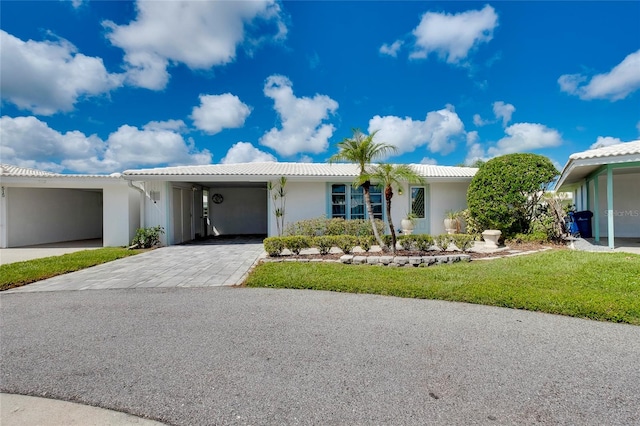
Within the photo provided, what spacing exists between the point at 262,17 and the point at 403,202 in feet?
31.4

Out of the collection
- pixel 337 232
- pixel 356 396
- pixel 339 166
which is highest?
pixel 339 166

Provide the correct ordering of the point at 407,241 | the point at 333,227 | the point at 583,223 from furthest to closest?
the point at 583,223, the point at 333,227, the point at 407,241

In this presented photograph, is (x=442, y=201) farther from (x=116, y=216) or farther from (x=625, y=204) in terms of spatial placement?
(x=116, y=216)

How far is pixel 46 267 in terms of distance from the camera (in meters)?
7.83

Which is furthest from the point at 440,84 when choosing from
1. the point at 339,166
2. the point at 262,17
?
the point at 262,17

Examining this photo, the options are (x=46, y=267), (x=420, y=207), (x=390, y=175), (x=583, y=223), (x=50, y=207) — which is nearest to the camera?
(x=46, y=267)

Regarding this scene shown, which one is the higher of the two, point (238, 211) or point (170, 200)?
point (170, 200)

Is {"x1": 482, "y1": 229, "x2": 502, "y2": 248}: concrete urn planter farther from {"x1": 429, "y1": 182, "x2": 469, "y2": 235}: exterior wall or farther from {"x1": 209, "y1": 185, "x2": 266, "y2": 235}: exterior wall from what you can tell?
{"x1": 209, "y1": 185, "x2": 266, "y2": 235}: exterior wall

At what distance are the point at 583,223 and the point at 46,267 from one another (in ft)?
64.3

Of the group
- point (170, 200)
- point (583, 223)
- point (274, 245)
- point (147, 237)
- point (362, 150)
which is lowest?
point (274, 245)

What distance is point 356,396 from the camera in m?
2.38

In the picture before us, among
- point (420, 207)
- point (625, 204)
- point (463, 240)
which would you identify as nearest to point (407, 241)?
point (463, 240)

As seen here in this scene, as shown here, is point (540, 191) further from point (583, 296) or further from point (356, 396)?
point (356, 396)

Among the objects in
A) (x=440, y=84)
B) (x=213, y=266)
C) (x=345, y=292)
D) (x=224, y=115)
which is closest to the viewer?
(x=345, y=292)
